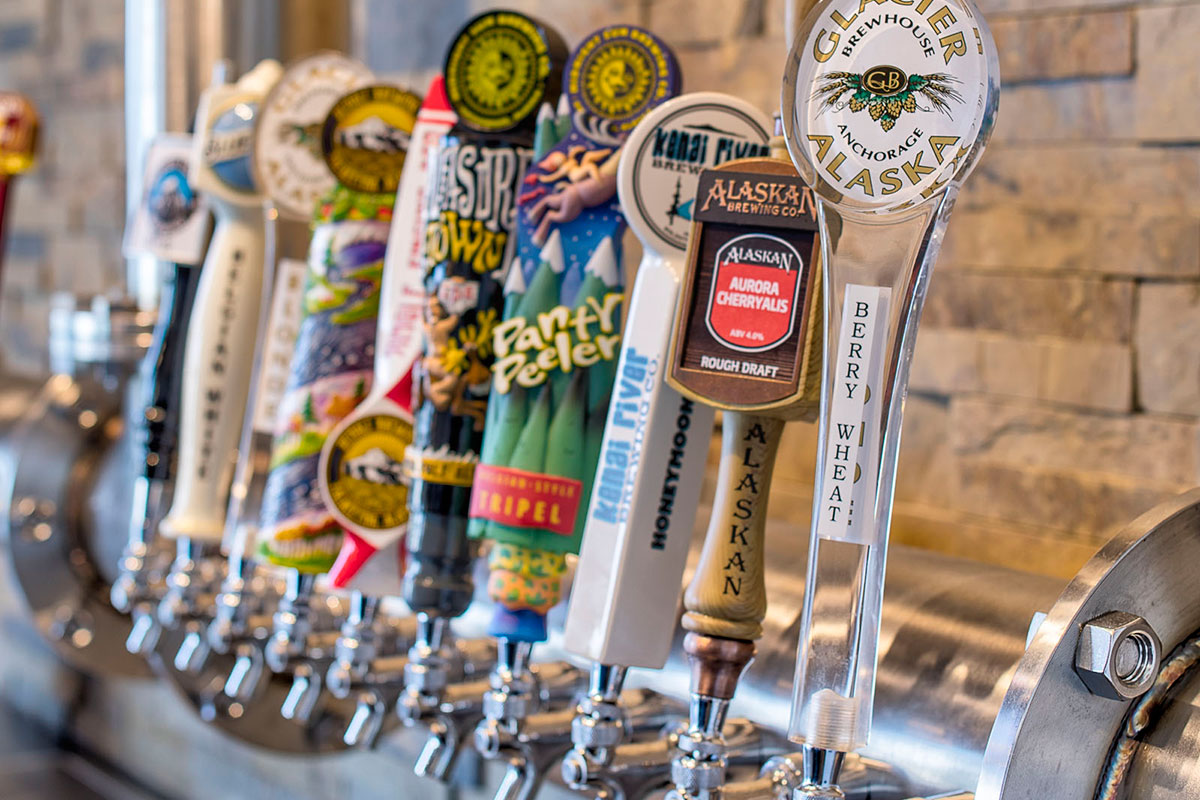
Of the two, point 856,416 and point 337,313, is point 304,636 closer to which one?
point 337,313

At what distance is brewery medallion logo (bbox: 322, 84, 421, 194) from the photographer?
25.0 inches

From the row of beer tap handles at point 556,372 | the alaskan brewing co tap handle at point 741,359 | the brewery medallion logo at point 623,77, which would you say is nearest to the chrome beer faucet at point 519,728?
the row of beer tap handles at point 556,372

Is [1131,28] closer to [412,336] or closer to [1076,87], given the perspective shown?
[1076,87]

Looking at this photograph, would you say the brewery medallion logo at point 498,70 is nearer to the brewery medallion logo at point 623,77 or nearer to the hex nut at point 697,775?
the brewery medallion logo at point 623,77

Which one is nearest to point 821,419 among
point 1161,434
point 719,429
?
point 1161,434

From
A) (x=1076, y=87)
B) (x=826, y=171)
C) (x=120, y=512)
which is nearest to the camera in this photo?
(x=826, y=171)

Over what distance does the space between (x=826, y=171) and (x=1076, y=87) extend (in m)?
0.32

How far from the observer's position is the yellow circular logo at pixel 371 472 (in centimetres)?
59

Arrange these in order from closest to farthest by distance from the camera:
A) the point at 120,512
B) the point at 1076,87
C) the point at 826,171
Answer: the point at 826,171 < the point at 1076,87 < the point at 120,512

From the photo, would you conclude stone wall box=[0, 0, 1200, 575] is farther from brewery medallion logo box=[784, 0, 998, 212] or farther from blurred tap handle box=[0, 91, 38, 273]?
blurred tap handle box=[0, 91, 38, 273]

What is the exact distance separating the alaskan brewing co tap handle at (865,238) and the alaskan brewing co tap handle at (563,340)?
14cm

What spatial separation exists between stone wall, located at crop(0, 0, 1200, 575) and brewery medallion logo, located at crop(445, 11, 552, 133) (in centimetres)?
25

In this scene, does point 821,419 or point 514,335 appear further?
point 514,335

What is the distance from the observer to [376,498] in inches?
23.4
